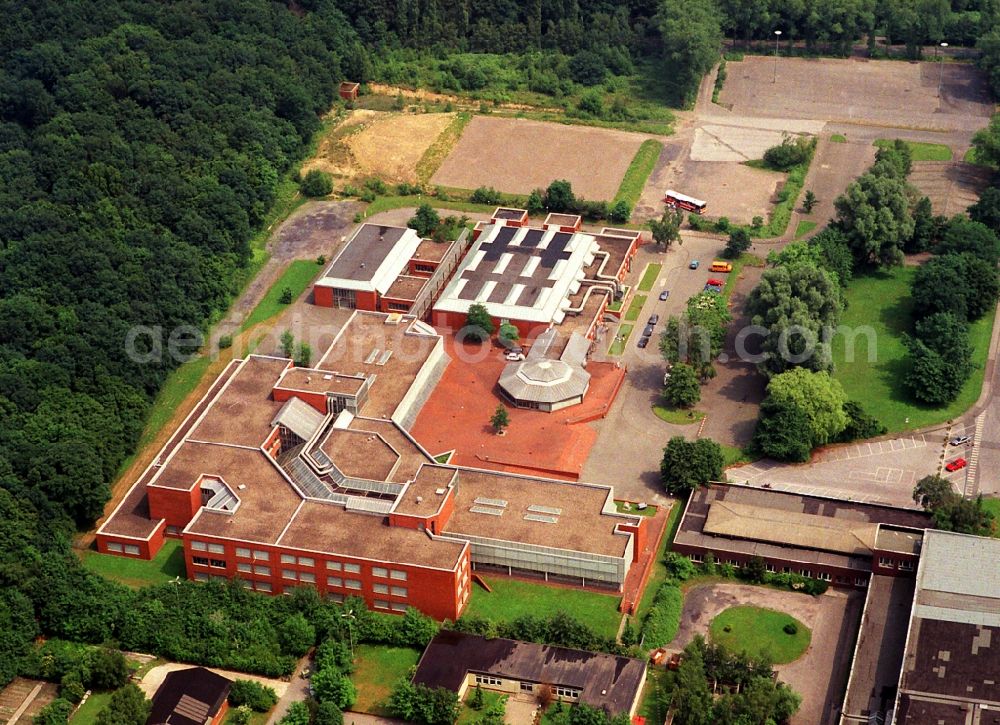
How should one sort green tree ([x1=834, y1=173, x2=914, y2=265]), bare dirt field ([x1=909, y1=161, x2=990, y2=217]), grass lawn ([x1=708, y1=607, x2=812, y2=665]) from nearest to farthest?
grass lawn ([x1=708, y1=607, x2=812, y2=665]) → green tree ([x1=834, y1=173, x2=914, y2=265]) → bare dirt field ([x1=909, y1=161, x2=990, y2=217])

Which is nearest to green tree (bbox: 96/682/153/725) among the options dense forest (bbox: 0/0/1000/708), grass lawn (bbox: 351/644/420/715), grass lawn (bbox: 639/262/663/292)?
dense forest (bbox: 0/0/1000/708)

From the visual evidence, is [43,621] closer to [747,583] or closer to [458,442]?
[458,442]

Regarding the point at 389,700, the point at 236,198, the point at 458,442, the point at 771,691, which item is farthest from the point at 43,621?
the point at 236,198

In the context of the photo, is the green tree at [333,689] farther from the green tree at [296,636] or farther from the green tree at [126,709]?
the green tree at [126,709]

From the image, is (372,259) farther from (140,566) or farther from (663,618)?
(663,618)

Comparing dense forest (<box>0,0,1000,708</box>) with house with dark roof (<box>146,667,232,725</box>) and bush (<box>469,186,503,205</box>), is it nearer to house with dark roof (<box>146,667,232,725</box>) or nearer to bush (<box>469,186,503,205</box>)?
house with dark roof (<box>146,667,232,725</box>)

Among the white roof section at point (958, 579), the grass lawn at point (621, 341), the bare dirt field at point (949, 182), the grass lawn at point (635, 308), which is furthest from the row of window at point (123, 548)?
the bare dirt field at point (949, 182)
